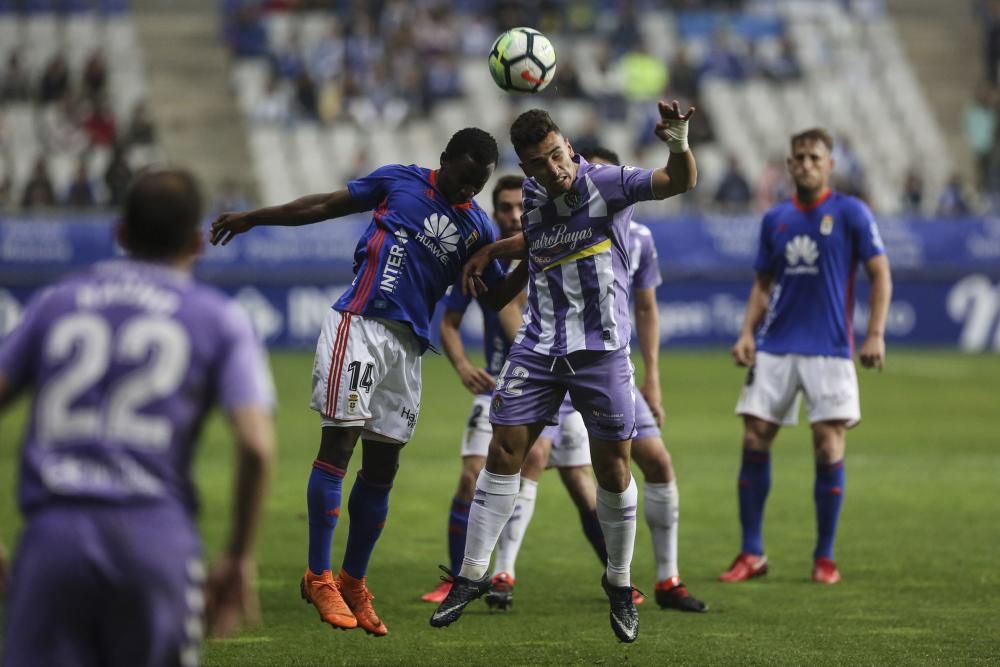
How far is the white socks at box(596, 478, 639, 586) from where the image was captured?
271 inches

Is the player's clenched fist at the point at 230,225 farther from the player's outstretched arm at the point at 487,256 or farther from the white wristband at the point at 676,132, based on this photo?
the white wristband at the point at 676,132

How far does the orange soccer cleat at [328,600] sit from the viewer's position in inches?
271

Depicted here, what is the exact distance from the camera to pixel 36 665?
3723mm

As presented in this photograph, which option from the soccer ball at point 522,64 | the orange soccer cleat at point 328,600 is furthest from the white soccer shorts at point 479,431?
the soccer ball at point 522,64

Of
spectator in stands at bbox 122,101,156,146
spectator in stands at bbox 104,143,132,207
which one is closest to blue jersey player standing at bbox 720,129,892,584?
spectator in stands at bbox 104,143,132,207

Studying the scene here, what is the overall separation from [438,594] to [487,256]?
1920mm

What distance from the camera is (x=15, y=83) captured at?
94.2 ft

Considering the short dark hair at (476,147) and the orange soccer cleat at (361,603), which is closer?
the orange soccer cleat at (361,603)

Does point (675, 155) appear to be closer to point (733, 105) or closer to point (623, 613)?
point (623, 613)

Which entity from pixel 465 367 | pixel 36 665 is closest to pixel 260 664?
pixel 465 367

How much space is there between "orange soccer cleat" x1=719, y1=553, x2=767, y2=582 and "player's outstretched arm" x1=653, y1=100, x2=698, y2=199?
2.94m

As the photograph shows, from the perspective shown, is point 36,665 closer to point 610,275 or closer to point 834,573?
point 610,275

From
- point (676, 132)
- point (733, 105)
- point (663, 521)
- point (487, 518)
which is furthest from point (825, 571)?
point (733, 105)

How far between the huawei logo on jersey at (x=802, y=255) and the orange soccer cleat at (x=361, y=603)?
10.9ft
